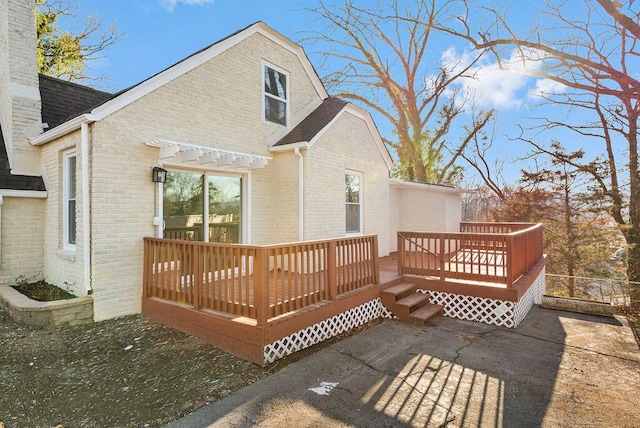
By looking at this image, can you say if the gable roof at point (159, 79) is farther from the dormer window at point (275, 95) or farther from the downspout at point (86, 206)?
the dormer window at point (275, 95)

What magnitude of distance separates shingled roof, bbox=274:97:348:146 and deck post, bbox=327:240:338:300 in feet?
11.1

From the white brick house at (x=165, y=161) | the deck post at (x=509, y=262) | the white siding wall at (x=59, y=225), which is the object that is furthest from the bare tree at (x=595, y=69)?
the white siding wall at (x=59, y=225)

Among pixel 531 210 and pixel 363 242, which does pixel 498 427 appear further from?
pixel 531 210

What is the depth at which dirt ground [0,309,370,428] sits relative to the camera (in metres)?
3.39

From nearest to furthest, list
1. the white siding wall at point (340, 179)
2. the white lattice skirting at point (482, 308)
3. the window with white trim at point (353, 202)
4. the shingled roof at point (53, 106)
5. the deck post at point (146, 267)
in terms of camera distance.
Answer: the deck post at point (146, 267) < the white lattice skirting at point (482, 308) < the shingled roof at point (53, 106) < the white siding wall at point (340, 179) < the window with white trim at point (353, 202)

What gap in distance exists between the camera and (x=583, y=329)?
6.53 m

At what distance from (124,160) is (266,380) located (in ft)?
15.1

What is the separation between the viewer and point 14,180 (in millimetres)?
6820

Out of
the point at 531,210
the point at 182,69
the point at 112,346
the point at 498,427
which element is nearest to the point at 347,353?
the point at 498,427

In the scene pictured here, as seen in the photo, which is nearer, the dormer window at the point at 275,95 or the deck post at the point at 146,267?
the deck post at the point at 146,267

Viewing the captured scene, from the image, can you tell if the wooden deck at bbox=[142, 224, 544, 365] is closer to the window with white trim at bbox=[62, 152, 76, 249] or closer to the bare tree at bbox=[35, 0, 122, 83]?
the window with white trim at bbox=[62, 152, 76, 249]

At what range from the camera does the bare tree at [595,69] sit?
22.1ft

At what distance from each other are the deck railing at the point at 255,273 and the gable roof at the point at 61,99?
14.6 ft

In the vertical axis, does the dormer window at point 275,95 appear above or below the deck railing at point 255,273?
above
